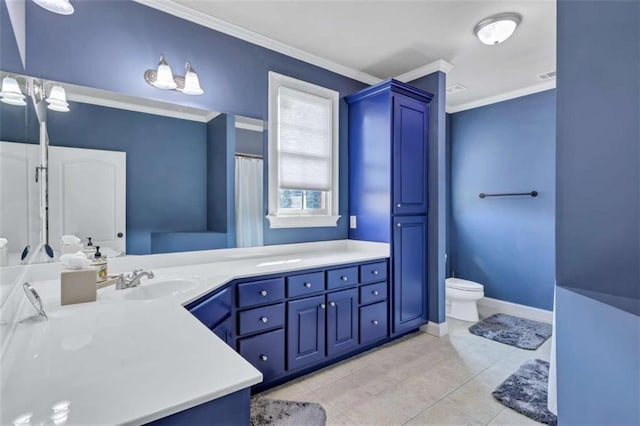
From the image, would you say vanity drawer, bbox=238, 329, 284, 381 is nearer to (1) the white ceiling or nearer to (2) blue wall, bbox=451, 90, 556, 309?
(1) the white ceiling

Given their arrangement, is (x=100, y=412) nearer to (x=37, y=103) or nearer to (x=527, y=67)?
(x=37, y=103)

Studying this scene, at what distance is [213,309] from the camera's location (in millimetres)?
1633

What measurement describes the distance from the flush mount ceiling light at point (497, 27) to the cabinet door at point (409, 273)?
1.58 m

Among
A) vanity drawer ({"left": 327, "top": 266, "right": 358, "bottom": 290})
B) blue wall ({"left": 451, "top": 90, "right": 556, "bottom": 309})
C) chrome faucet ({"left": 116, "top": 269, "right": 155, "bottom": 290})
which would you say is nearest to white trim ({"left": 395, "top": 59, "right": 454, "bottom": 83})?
blue wall ({"left": 451, "top": 90, "right": 556, "bottom": 309})

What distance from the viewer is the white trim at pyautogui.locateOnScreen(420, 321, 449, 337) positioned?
304 centimetres

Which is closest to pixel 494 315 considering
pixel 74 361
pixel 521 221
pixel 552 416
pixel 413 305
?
pixel 521 221

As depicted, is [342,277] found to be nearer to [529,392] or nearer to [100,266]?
[529,392]

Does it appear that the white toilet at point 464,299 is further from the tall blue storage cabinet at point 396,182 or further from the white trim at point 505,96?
the white trim at point 505,96

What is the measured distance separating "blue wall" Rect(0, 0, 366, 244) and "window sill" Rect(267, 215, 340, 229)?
64 mm

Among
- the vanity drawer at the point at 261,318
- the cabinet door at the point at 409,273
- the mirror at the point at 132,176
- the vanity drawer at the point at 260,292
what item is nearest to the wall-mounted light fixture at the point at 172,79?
the mirror at the point at 132,176

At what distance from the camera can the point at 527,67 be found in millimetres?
3080

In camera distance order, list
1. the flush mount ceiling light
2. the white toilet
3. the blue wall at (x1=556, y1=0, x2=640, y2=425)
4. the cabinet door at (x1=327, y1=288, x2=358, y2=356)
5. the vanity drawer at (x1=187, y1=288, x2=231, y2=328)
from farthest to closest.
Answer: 1. the white toilet
2. the cabinet door at (x1=327, y1=288, x2=358, y2=356)
3. the flush mount ceiling light
4. the vanity drawer at (x1=187, y1=288, x2=231, y2=328)
5. the blue wall at (x1=556, y1=0, x2=640, y2=425)

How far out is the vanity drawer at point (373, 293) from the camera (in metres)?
2.60

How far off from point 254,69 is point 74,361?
2.37m
